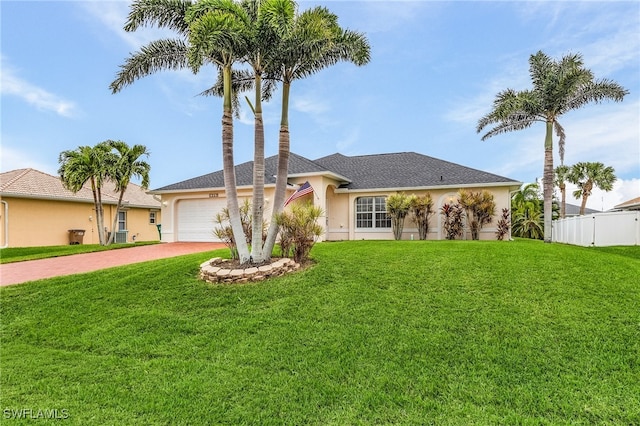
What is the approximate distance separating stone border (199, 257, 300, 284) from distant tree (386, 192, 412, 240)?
9619 millimetres

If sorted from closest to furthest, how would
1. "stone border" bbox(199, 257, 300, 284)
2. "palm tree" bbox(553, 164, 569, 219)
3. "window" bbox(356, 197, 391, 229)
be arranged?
"stone border" bbox(199, 257, 300, 284)
"window" bbox(356, 197, 391, 229)
"palm tree" bbox(553, 164, 569, 219)

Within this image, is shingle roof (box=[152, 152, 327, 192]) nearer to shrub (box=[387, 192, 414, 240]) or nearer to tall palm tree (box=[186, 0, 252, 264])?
shrub (box=[387, 192, 414, 240])

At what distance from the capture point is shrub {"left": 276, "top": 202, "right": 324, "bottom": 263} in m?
8.83

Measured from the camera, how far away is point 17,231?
1809 centimetres

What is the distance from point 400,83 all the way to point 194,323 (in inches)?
568

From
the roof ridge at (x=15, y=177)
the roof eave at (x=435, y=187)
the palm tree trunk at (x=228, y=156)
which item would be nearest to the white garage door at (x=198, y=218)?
the roof eave at (x=435, y=187)

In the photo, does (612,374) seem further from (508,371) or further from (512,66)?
(512,66)

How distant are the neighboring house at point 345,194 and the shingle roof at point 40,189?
18.2 feet

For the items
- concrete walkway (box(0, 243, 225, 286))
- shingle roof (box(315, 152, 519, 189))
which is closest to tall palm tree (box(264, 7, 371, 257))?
concrete walkway (box(0, 243, 225, 286))

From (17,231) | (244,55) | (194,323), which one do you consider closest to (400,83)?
(244,55)

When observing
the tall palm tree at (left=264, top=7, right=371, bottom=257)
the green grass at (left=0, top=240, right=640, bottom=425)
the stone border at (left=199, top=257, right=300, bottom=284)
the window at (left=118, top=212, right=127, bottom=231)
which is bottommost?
the green grass at (left=0, top=240, right=640, bottom=425)

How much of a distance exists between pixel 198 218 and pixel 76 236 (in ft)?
29.2

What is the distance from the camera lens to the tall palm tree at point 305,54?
26.8ft

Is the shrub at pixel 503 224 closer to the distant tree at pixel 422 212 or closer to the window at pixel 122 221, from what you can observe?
the distant tree at pixel 422 212
